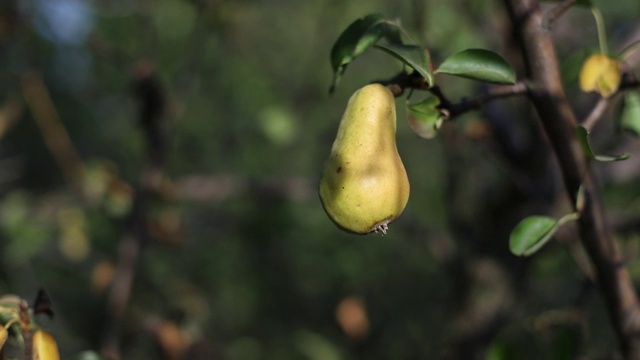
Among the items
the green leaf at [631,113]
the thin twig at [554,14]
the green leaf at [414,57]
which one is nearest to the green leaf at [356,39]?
the green leaf at [414,57]

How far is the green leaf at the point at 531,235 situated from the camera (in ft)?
2.67

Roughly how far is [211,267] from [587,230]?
338 cm

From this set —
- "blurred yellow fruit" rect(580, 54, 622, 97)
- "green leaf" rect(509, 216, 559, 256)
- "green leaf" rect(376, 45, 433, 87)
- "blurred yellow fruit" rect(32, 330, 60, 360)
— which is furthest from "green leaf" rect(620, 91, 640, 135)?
"blurred yellow fruit" rect(32, 330, 60, 360)

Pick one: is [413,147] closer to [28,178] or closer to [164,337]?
[28,178]

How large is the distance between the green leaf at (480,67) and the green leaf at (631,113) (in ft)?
0.65

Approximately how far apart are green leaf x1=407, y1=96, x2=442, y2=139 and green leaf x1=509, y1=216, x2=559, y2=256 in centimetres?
15

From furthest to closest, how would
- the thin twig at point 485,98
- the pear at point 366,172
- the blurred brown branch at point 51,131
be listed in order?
the blurred brown branch at point 51,131, the thin twig at point 485,98, the pear at point 366,172

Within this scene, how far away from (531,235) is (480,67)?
0.19 meters

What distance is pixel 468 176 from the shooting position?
8.03 feet

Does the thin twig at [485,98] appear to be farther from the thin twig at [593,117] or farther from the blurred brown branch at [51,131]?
the blurred brown branch at [51,131]

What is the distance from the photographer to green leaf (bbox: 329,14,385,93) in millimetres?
747

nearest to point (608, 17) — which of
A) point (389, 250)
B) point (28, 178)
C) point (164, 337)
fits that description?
point (164, 337)

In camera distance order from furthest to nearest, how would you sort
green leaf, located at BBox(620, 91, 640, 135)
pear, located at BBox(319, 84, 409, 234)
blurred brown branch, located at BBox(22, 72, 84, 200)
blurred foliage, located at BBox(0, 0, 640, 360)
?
blurred brown branch, located at BBox(22, 72, 84, 200)
blurred foliage, located at BBox(0, 0, 640, 360)
green leaf, located at BBox(620, 91, 640, 135)
pear, located at BBox(319, 84, 409, 234)

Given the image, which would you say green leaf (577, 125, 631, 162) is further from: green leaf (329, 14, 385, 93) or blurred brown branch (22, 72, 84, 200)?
blurred brown branch (22, 72, 84, 200)
